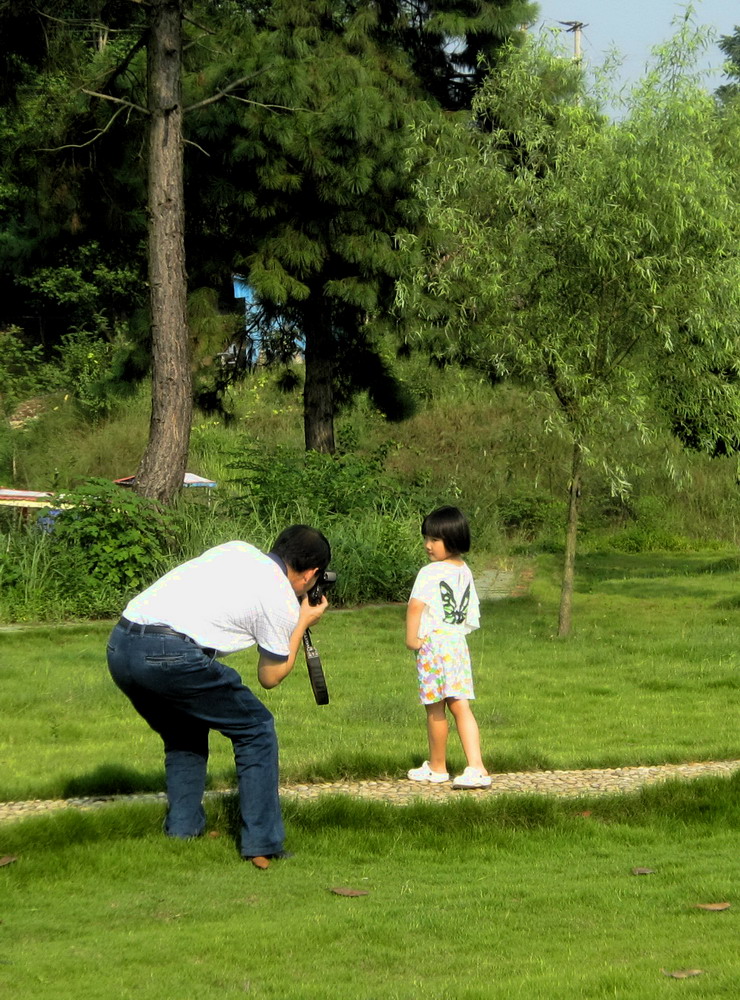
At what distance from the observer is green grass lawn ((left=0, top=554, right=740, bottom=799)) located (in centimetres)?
790

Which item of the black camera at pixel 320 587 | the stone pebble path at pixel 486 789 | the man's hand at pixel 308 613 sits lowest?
the stone pebble path at pixel 486 789

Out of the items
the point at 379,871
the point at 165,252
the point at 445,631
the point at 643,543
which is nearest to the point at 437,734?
the point at 445,631

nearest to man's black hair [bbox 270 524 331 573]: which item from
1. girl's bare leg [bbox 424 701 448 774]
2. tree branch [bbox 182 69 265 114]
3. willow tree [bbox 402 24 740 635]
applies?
girl's bare leg [bbox 424 701 448 774]

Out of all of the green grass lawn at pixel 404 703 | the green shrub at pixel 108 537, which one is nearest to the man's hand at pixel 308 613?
the green grass lawn at pixel 404 703

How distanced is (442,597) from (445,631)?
0.62 feet

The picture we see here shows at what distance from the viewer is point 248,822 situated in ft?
19.4

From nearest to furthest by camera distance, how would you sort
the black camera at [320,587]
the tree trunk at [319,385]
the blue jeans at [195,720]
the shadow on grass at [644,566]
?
the blue jeans at [195,720]
the black camera at [320,587]
the tree trunk at [319,385]
the shadow on grass at [644,566]

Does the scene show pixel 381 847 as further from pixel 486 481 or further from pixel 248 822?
pixel 486 481

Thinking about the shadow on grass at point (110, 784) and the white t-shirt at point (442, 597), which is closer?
the shadow on grass at point (110, 784)

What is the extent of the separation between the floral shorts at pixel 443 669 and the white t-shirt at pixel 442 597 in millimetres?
58

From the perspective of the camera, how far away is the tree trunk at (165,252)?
56.8 feet

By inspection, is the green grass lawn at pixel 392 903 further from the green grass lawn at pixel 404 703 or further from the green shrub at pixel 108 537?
the green shrub at pixel 108 537

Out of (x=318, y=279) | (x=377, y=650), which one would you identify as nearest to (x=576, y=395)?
(x=377, y=650)

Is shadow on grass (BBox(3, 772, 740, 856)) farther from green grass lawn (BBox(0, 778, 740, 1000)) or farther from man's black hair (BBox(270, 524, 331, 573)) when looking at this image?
man's black hair (BBox(270, 524, 331, 573))
